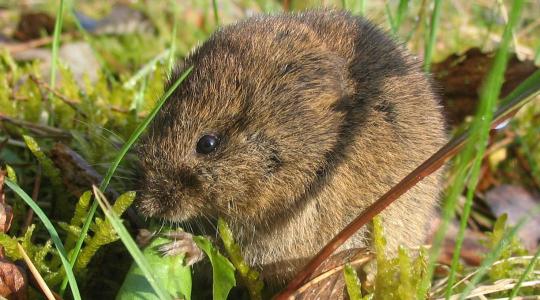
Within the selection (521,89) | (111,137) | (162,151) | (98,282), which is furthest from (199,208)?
(521,89)

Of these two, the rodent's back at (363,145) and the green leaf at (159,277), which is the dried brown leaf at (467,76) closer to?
the rodent's back at (363,145)

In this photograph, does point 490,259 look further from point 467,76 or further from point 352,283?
point 467,76

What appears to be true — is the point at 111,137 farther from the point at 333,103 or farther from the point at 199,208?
the point at 333,103

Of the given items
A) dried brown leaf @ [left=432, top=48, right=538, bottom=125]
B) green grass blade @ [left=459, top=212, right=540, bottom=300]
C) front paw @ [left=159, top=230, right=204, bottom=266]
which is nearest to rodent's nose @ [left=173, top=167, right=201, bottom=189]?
front paw @ [left=159, top=230, right=204, bottom=266]

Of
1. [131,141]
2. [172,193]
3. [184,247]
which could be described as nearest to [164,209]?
[172,193]

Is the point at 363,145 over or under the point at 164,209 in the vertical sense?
over

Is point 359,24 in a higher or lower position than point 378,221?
higher
